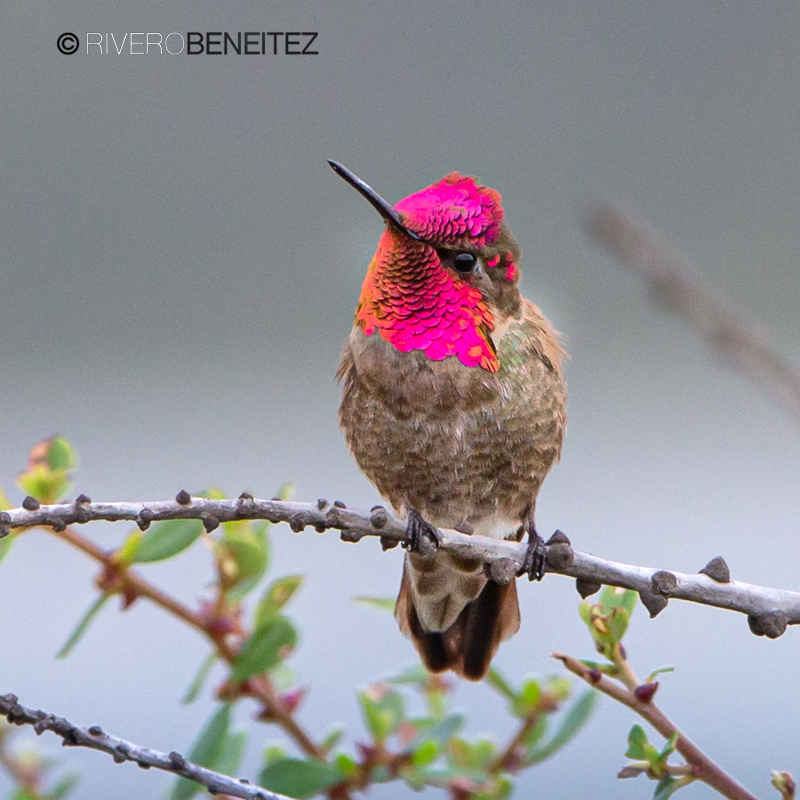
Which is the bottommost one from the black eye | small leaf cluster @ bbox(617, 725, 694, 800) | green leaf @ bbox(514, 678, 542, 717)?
small leaf cluster @ bbox(617, 725, 694, 800)

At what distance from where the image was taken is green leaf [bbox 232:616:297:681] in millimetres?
1369

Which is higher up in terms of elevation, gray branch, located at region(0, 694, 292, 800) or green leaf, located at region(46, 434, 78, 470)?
green leaf, located at region(46, 434, 78, 470)

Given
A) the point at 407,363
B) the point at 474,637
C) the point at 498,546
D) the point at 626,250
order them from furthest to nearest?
1. the point at 474,637
2. the point at 407,363
3. the point at 498,546
4. the point at 626,250

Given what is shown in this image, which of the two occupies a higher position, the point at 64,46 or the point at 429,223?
the point at 64,46

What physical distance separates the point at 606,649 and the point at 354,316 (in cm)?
85

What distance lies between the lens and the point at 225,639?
1.45 m

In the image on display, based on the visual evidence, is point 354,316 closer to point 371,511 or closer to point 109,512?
point 371,511

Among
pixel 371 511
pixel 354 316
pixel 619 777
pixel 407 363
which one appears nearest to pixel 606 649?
pixel 619 777

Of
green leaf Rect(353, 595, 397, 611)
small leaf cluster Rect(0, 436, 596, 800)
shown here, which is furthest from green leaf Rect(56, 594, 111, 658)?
green leaf Rect(353, 595, 397, 611)

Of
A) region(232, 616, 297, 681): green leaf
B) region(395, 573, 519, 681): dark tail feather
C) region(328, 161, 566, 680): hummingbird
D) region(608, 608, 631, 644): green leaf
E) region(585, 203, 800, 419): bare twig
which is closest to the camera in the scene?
region(585, 203, 800, 419): bare twig

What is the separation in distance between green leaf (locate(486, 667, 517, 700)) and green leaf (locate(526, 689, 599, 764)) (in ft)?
0.28

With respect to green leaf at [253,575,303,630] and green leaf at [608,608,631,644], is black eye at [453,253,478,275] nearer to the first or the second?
green leaf at [253,575,303,630]

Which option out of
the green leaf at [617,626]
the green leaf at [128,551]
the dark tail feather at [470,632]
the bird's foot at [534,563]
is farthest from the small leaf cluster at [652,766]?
the dark tail feather at [470,632]

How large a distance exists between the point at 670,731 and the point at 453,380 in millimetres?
780
